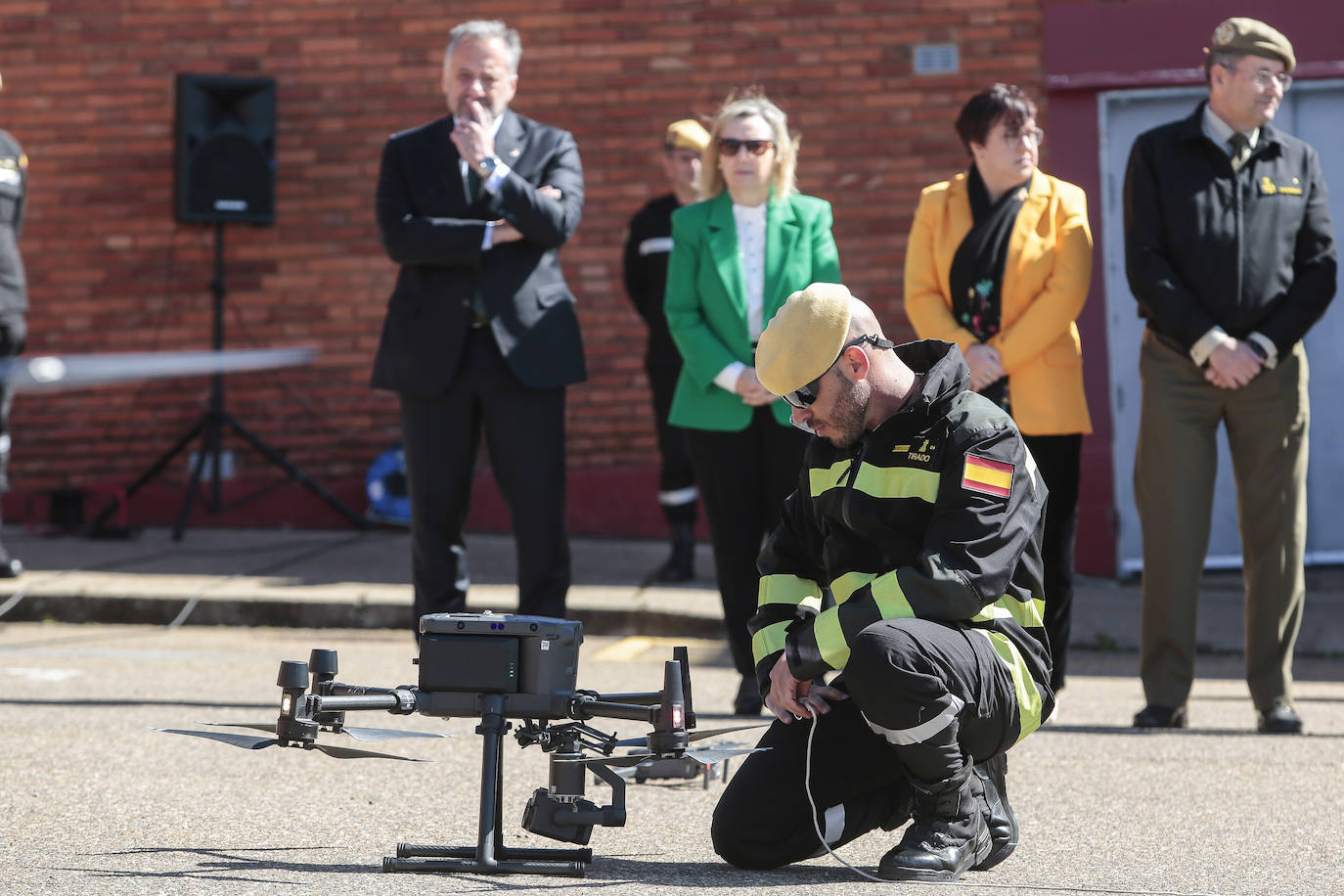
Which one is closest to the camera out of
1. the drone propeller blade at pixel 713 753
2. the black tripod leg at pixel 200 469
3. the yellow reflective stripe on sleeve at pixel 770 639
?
the drone propeller blade at pixel 713 753

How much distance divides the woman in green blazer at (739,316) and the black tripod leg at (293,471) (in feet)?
15.8

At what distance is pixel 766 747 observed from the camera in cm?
408

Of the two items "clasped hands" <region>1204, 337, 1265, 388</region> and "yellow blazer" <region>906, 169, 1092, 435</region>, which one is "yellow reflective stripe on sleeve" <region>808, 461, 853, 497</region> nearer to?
"yellow blazer" <region>906, 169, 1092, 435</region>

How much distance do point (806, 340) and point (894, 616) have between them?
60 centimetres

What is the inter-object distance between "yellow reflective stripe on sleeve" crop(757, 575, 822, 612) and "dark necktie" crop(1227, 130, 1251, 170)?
2.61 m

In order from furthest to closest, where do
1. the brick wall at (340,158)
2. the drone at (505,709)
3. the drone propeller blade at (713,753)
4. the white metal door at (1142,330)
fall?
the brick wall at (340,158) < the white metal door at (1142,330) < the drone propeller blade at (713,753) < the drone at (505,709)

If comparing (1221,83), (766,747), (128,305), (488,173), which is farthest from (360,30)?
(766,747)

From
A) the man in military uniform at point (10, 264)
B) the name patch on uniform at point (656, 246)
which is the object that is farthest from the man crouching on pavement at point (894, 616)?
the man in military uniform at point (10, 264)

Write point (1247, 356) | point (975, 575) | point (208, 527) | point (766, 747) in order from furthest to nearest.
→ point (208, 527)
point (1247, 356)
point (766, 747)
point (975, 575)

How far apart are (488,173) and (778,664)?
8.36 ft

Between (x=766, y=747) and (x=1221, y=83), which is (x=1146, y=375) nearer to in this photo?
(x=1221, y=83)

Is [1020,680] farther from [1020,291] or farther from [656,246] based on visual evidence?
[656,246]

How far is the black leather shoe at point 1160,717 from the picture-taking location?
5.82 meters

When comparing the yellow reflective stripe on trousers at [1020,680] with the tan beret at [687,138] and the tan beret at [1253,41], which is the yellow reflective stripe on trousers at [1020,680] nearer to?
the tan beret at [1253,41]
